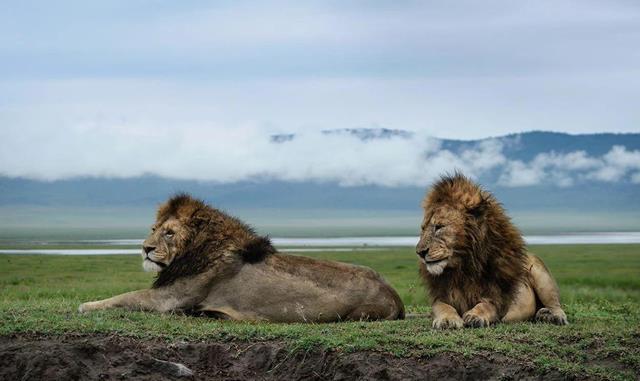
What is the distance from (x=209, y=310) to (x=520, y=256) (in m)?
3.32

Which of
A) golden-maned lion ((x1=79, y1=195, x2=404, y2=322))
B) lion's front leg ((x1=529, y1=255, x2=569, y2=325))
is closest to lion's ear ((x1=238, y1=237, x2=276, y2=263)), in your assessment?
golden-maned lion ((x1=79, y1=195, x2=404, y2=322))

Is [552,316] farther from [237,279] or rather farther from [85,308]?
[85,308]

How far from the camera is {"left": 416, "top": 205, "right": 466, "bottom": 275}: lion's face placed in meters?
10.1

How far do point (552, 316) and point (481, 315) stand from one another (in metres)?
0.97

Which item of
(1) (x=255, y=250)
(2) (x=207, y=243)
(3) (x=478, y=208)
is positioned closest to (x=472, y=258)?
(3) (x=478, y=208)

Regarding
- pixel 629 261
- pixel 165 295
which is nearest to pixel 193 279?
pixel 165 295

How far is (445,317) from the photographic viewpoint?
32.3ft

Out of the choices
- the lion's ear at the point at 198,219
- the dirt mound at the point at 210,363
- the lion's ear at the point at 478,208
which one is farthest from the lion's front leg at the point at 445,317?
the lion's ear at the point at 198,219

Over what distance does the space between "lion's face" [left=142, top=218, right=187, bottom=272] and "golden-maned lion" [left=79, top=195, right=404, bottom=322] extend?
0.04 feet

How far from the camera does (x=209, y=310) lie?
11.4 m

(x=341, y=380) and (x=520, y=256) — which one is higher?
(x=520, y=256)

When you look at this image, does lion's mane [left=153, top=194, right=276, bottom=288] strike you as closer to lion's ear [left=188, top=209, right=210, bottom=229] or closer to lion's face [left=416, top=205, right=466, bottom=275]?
lion's ear [left=188, top=209, right=210, bottom=229]

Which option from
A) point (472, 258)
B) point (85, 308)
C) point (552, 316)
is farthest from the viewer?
point (85, 308)

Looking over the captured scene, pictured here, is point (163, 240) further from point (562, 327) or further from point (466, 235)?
point (562, 327)
